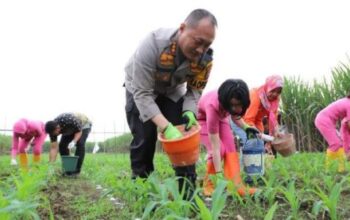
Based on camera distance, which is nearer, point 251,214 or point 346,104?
point 251,214

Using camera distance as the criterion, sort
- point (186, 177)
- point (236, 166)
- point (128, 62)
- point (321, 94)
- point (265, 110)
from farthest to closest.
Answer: point (321, 94)
point (265, 110)
point (236, 166)
point (128, 62)
point (186, 177)

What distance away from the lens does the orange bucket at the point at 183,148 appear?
79.4 inches

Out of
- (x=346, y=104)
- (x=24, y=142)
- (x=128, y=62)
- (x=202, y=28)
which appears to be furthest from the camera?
(x=24, y=142)

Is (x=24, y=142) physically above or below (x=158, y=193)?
below

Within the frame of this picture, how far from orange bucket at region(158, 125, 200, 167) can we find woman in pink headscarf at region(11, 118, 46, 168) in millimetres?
5373

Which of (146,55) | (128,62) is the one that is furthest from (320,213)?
(128,62)

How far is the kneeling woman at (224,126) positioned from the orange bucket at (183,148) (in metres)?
0.58

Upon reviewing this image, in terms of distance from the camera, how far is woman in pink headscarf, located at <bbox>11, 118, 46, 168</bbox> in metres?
7.07

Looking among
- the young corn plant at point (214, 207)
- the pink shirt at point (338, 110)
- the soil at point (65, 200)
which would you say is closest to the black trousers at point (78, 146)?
the soil at point (65, 200)

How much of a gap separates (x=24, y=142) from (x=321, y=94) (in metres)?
6.26

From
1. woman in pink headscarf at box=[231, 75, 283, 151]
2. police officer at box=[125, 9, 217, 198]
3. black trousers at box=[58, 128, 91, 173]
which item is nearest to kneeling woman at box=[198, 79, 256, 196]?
police officer at box=[125, 9, 217, 198]

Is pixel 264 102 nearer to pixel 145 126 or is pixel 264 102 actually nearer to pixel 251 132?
pixel 251 132

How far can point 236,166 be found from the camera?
312 centimetres

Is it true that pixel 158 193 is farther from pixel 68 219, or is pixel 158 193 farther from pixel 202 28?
pixel 202 28
